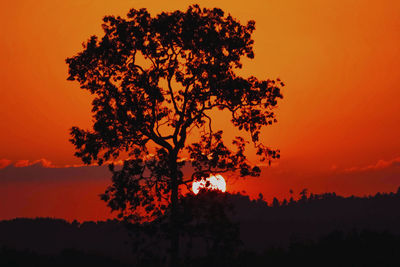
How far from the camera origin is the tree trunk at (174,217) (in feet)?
121

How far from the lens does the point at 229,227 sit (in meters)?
36.6

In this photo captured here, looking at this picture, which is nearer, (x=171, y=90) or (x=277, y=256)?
(x=171, y=90)

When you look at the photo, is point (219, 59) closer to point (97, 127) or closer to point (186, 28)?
point (186, 28)

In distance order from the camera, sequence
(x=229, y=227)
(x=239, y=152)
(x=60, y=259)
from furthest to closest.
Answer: (x=60, y=259) → (x=239, y=152) → (x=229, y=227)

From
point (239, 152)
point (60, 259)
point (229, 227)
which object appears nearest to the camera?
point (229, 227)

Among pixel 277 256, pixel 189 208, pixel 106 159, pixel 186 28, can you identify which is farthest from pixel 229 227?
pixel 277 256

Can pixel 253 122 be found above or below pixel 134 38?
below

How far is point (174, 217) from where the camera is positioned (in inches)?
1458

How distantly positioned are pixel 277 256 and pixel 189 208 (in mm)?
87027

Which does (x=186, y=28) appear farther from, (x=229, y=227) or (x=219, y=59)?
(x=229, y=227)

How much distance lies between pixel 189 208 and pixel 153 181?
3198 mm

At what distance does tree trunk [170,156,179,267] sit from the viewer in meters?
36.8

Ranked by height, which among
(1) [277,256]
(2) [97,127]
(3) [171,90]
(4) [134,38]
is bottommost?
(1) [277,256]

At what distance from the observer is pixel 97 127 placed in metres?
37.3
